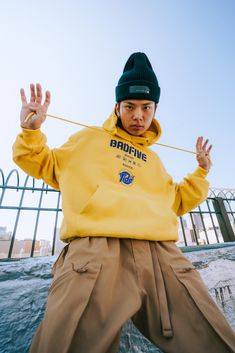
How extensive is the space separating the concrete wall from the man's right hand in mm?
1346

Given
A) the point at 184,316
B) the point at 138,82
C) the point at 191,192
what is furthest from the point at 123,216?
the point at 138,82

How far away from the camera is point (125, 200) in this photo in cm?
115

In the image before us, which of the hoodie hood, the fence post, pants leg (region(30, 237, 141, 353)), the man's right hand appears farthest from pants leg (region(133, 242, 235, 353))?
the fence post

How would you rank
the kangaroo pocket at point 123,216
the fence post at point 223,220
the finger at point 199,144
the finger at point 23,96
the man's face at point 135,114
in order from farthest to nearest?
1. the fence post at point 223,220
2. the finger at point 199,144
3. the man's face at point 135,114
4. the finger at point 23,96
5. the kangaroo pocket at point 123,216

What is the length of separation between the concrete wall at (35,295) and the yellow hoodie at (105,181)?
74 centimetres

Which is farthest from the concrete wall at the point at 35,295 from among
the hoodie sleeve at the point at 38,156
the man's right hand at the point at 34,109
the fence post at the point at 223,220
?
the fence post at the point at 223,220

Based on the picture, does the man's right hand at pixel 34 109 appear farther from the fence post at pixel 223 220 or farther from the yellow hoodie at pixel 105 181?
the fence post at pixel 223 220

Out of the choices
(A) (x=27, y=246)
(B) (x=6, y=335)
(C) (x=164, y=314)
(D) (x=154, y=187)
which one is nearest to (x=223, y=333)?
(C) (x=164, y=314)

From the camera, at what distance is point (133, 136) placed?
168cm

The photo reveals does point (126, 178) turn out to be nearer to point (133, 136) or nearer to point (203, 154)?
point (133, 136)

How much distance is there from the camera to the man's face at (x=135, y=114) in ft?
5.18

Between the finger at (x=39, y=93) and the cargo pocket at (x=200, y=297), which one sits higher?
the finger at (x=39, y=93)

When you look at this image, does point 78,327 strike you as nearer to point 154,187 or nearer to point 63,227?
point 63,227

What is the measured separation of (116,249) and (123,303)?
0.81 ft
